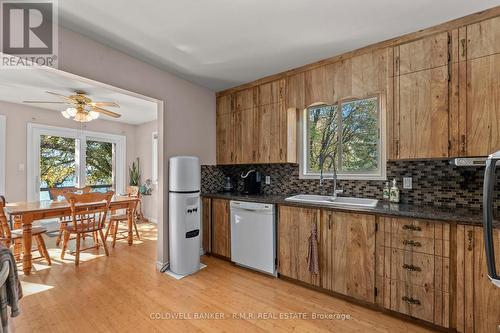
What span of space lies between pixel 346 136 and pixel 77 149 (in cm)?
538

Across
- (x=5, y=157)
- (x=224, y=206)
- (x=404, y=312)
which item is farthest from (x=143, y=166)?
(x=404, y=312)

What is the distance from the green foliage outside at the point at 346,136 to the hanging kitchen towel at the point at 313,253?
0.91 meters

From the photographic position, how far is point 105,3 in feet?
5.46

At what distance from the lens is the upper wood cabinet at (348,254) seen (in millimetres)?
2014

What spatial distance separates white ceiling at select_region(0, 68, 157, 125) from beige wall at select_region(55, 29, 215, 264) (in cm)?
23

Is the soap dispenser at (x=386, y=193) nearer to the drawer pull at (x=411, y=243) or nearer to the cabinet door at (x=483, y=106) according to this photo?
the drawer pull at (x=411, y=243)

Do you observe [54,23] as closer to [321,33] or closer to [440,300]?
[321,33]

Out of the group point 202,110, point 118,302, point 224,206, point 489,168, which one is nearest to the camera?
point 489,168

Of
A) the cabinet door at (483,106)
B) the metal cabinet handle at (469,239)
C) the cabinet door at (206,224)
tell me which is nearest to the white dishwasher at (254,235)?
the cabinet door at (206,224)

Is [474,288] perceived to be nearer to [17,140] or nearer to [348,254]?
[348,254]

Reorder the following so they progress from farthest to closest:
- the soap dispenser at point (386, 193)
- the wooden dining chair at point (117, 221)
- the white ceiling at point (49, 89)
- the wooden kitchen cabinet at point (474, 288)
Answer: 1. the wooden dining chair at point (117, 221)
2. the white ceiling at point (49, 89)
3. the soap dispenser at point (386, 193)
4. the wooden kitchen cabinet at point (474, 288)

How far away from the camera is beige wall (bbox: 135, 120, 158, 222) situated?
17.9 ft

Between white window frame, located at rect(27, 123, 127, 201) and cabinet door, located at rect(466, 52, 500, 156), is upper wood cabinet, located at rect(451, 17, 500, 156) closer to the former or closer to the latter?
cabinet door, located at rect(466, 52, 500, 156)

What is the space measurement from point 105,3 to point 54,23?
596mm
